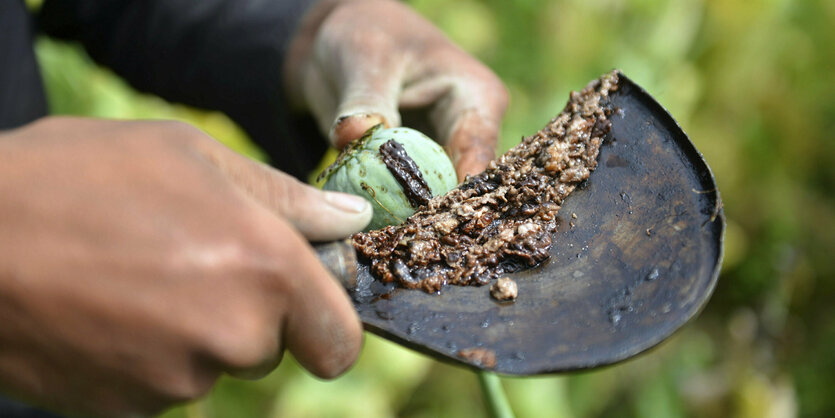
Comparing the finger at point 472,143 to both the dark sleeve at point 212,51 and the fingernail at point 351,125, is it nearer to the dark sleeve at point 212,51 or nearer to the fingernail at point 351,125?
the fingernail at point 351,125

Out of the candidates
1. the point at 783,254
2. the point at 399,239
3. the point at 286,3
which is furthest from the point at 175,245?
the point at 783,254

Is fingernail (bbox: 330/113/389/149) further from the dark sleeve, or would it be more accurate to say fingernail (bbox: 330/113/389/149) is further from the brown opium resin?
the dark sleeve

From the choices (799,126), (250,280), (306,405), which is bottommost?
(306,405)

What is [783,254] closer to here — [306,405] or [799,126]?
[799,126]

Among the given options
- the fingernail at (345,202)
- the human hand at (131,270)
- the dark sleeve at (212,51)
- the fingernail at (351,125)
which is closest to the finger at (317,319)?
the human hand at (131,270)

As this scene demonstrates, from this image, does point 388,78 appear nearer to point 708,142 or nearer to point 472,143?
point 472,143

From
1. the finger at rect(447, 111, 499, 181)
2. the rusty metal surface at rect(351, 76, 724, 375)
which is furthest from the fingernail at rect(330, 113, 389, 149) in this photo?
the rusty metal surface at rect(351, 76, 724, 375)

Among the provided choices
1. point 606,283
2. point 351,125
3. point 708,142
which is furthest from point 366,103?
point 708,142
